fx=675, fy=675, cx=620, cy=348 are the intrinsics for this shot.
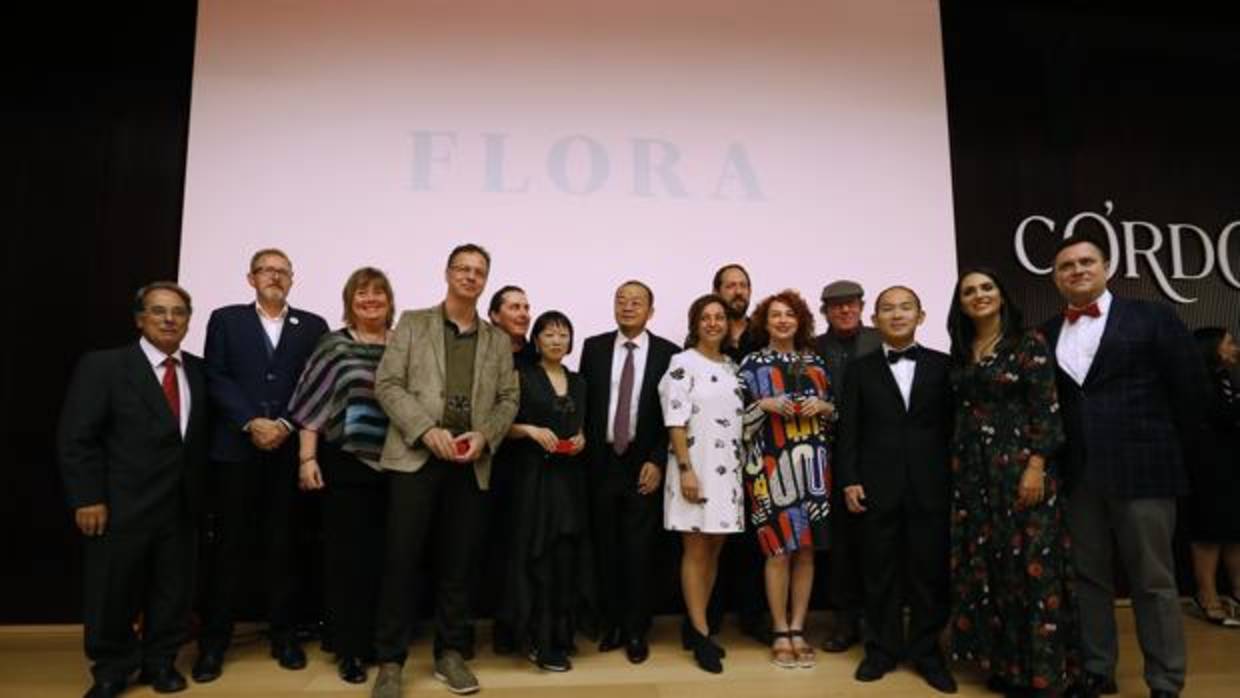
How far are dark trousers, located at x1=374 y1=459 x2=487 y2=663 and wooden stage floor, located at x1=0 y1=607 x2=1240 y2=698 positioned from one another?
230 millimetres

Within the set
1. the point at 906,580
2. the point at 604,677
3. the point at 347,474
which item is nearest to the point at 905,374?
the point at 906,580

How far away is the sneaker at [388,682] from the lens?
2.43 meters

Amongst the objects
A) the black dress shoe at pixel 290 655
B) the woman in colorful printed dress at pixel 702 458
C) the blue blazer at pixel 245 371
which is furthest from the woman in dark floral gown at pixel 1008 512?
the blue blazer at pixel 245 371

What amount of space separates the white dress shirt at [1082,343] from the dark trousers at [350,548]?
8.79ft

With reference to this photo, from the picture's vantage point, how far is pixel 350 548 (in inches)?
103

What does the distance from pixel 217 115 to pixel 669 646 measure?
3.74m

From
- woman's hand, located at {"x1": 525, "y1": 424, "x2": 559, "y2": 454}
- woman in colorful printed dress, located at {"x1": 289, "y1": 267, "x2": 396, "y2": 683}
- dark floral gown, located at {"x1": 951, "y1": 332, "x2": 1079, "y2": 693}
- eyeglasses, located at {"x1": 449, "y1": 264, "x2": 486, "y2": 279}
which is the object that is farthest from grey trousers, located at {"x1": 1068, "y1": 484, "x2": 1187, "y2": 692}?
woman in colorful printed dress, located at {"x1": 289, "y1": 267, "x2": 396, "y2": 683}

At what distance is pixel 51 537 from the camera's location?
361cm

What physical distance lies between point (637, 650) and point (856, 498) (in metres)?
1.13

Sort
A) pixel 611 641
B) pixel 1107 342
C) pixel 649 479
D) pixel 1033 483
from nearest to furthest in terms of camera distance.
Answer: pixel 1033 483 → pixel 1107 342 → pixel 649 479 → pixel 611 641

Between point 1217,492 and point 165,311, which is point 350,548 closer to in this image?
point 165,311

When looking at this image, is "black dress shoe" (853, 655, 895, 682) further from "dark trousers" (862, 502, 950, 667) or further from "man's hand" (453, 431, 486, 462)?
"man's hand" (453, 431, 486, 462)

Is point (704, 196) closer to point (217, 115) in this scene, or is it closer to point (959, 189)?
point (959, 189)

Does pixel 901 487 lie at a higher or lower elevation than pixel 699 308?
lower
